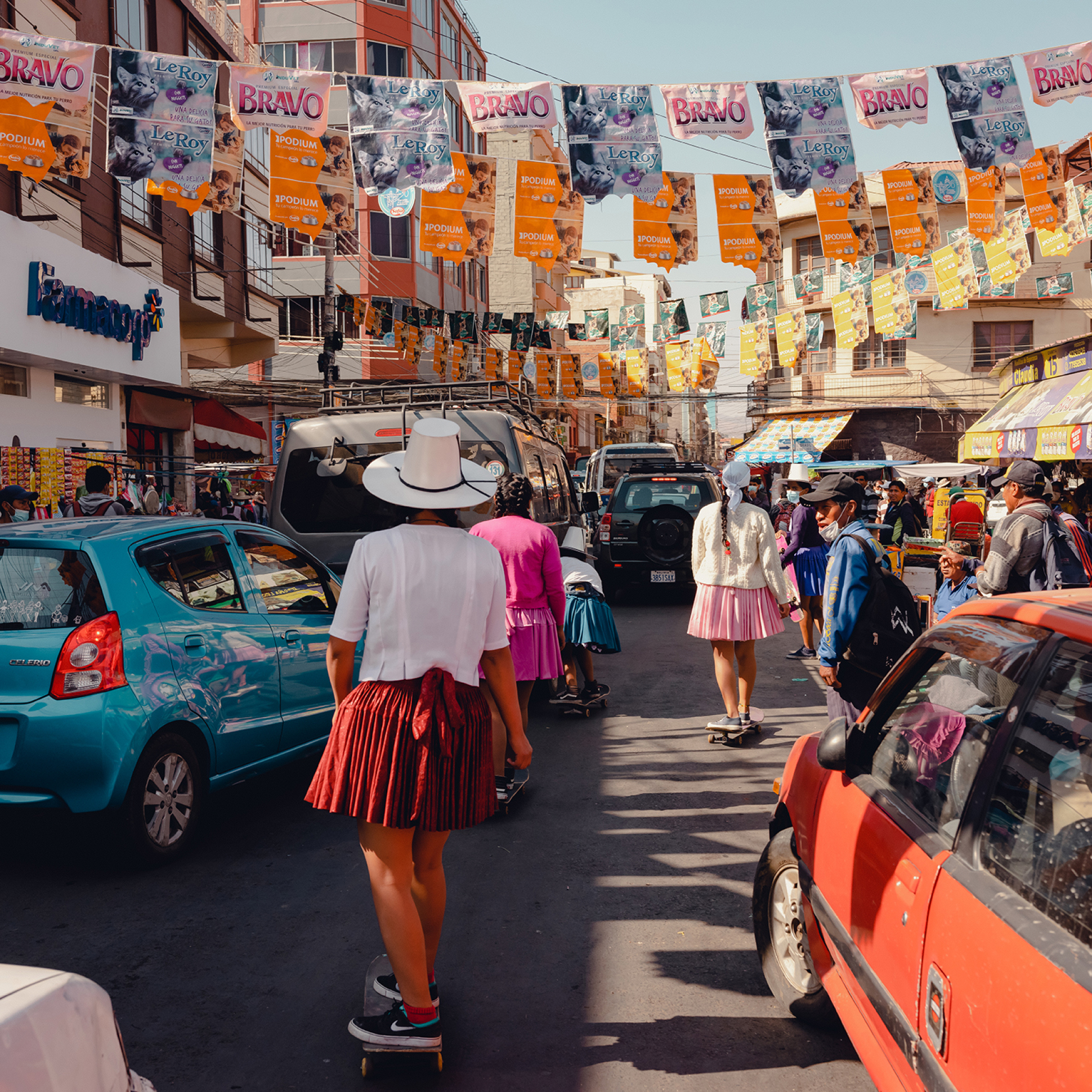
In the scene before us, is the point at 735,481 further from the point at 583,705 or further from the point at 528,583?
the point at 583,705

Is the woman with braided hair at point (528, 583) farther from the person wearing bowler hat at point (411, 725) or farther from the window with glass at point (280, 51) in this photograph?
the window with glass at point (280, 51)

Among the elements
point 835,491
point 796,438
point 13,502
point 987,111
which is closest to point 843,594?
point 835,491

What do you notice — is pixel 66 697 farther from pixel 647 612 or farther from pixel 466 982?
pixel 647 612

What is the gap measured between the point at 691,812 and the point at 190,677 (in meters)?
2.80

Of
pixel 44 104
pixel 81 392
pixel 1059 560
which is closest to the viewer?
pixel 1059 560

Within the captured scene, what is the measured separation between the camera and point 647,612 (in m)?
14.5

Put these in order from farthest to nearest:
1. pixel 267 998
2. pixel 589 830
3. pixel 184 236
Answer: pixel 184 236 → pixel 589 830 → pixel 267 998

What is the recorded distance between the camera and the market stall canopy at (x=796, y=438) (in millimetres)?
35250

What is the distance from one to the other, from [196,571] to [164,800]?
1192mm

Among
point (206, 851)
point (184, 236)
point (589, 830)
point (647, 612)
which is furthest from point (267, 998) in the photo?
point (184, 236)

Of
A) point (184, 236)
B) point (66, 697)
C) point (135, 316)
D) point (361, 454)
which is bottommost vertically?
point (66, 697)

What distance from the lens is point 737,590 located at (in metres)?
7.24

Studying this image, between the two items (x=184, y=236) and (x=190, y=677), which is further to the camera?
(x=184, y=236)

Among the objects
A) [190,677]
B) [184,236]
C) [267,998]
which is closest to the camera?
[267,998]
